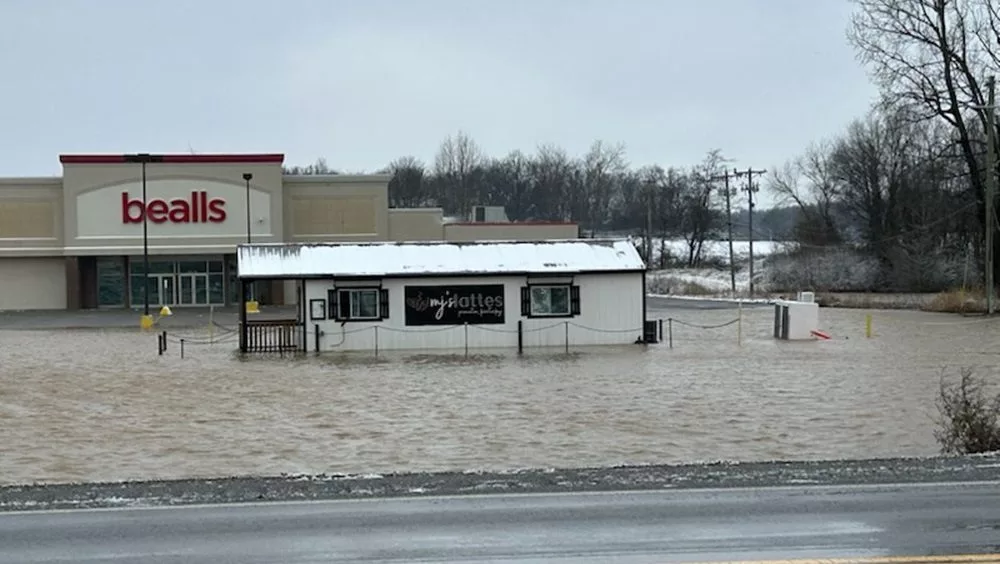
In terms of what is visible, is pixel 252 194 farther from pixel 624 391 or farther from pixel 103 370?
pixel 624 391

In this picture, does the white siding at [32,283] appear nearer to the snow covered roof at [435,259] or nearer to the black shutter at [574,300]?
the snow covered roof at [435,259]

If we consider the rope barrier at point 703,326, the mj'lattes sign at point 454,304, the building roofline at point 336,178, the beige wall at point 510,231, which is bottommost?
the rope barrier at point 703,326

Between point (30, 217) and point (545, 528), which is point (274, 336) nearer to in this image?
point (545, 528)

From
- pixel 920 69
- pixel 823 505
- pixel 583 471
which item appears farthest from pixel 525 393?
pixel 920 69

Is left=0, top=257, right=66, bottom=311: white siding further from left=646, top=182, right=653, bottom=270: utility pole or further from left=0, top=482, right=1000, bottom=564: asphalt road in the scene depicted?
left=0, top=482, right=1000, bottom=564: asphalt road

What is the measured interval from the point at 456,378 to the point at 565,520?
18.8 metres

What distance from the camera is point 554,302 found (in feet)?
128

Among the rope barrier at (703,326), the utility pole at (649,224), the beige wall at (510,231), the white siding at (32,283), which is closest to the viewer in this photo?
the rope barrier at (703,326)

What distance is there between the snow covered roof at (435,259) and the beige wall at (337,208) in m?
30.6

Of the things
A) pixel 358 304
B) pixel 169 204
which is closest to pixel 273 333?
pixel 358 304

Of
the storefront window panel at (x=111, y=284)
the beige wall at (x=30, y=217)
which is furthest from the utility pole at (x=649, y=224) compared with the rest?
the beige wall at (x=30, y=217)

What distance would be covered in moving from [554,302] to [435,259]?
4236mm

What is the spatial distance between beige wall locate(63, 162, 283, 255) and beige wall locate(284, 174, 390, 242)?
1.32 metres

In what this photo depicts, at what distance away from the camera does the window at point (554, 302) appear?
128 feet
